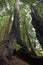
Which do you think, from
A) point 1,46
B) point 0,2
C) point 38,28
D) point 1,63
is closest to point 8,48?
point 1,46

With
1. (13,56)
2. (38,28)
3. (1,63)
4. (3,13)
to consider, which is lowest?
(1,63)

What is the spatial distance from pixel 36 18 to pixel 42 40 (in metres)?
0.22

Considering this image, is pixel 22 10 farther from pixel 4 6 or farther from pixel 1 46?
pixel 1 46

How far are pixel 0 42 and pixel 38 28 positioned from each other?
33 centimetres

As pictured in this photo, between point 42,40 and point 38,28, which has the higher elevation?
point 38,28

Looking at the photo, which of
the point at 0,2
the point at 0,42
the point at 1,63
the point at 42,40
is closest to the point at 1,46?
the point at 0,42

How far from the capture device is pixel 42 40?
1.69 m

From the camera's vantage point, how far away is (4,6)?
141 inches

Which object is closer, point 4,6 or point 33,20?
point 33,20

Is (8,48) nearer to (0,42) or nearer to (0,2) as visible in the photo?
(0,42)

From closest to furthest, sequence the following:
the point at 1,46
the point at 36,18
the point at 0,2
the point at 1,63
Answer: the point at 1,63, the point at 1,46, the point at 36,18, the point at 0,2

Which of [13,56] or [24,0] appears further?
[24,0]

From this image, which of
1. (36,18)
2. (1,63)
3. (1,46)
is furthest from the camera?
(36,18)

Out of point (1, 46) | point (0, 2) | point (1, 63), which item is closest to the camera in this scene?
point (1, 63)
